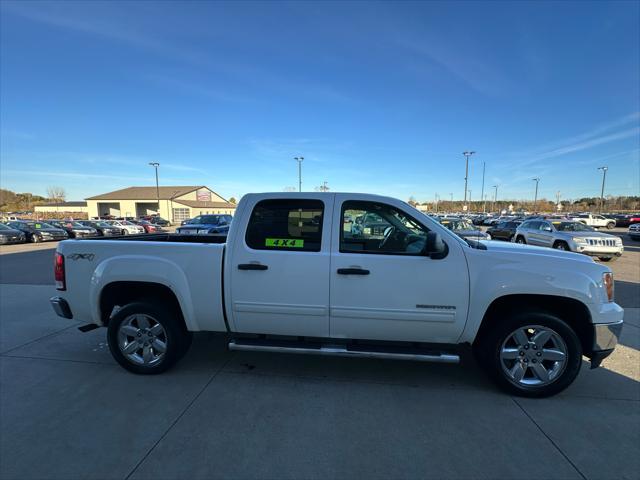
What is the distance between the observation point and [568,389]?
3389 mm

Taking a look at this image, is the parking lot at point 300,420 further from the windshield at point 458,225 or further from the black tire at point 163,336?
the windshield at point 458,225

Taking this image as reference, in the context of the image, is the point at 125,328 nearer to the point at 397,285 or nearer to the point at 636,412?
the point at 397,285

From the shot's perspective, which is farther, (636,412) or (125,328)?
(125,328)

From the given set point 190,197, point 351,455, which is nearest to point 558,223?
point 351,455

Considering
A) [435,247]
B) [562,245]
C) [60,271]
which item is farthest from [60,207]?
[435,247]

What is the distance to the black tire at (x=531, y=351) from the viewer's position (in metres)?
3.06


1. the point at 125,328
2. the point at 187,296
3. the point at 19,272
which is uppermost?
the point at 187,296

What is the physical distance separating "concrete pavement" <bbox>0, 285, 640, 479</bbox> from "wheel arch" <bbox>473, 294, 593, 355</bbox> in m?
0.58

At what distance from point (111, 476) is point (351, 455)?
1.64 meters

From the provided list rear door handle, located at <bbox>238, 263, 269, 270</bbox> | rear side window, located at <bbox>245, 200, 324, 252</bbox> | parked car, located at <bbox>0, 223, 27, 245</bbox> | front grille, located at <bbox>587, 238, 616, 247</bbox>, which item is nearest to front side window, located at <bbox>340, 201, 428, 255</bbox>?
rear side window, located at <bbox>245, 200, 324, 252</bbox>

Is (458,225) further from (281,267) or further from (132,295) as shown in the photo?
(132,295)

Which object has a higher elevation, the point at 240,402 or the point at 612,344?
the point at 612,344

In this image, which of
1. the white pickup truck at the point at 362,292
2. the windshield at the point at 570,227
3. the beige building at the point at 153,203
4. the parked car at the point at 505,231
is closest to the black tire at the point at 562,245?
the windshield at the point at 570,227

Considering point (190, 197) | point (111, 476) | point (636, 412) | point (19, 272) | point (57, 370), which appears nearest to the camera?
point (111, 476)
